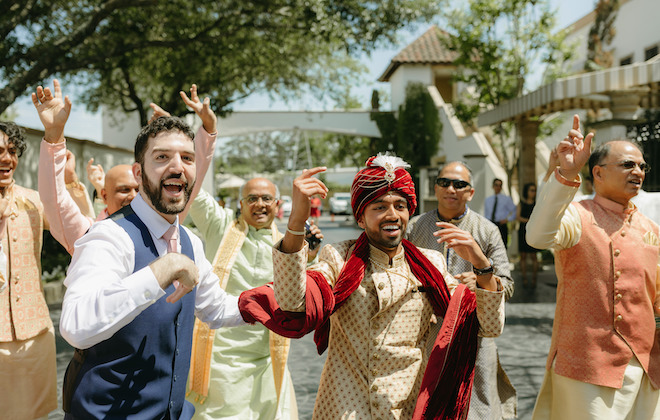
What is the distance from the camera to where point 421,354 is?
2912 mm

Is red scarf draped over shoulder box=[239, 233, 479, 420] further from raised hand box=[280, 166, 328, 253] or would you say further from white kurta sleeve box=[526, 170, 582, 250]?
white kurta sleeve box=[526, 170, 582, 250]

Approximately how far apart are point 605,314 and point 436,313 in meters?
1.25

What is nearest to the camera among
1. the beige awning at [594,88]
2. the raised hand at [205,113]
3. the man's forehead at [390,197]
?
the man's forehead at [390,197]

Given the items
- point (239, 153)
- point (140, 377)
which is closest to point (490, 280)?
point (140, 377)

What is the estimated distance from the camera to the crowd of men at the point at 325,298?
2.32 meters

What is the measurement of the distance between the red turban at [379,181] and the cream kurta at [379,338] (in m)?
0.28

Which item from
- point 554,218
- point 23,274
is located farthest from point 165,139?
point 554,218

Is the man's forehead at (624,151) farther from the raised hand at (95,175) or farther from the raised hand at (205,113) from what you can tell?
the raised hand at (95,175)

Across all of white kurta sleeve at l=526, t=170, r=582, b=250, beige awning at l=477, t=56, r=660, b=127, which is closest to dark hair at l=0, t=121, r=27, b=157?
white kurta sleeve at l=526, t=170, r=582, b=250

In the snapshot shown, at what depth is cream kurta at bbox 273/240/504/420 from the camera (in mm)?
2744

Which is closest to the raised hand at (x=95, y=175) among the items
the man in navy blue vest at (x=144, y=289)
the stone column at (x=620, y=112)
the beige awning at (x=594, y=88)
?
the man in navy blue vest at (x=144, y=289)

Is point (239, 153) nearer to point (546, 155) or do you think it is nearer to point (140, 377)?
point (546, 155)

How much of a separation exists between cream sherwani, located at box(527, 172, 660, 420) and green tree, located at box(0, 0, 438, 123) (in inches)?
343

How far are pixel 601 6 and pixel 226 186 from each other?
21.6 meters
